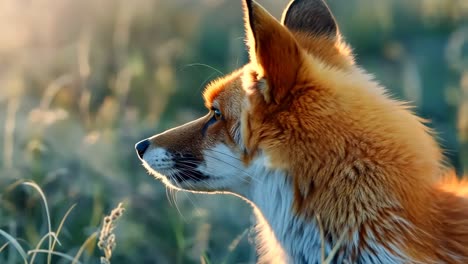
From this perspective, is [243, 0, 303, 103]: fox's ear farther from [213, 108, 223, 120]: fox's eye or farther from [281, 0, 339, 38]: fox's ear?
[281, 0, 339, 38]: fox's ear

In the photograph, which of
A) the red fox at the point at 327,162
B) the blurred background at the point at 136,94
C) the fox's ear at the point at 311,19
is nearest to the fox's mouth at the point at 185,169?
the red fox at the point at 327,162

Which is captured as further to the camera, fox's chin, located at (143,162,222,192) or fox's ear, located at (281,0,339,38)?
fox's ear, located at (281,0,339,38)

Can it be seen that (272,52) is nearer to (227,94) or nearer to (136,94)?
(227,94)

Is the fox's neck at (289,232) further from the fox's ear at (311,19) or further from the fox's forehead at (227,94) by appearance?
the fox's ear at (311,19)

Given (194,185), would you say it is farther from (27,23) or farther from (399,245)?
(27,23)

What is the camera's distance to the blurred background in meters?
5.93

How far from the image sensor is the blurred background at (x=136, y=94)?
5934mm

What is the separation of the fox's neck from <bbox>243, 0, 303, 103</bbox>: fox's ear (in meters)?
0.39

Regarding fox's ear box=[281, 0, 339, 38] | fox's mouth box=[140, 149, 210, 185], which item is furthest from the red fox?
fox's ear box=[281, 0, 339, 38]

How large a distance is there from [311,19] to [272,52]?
869 mm

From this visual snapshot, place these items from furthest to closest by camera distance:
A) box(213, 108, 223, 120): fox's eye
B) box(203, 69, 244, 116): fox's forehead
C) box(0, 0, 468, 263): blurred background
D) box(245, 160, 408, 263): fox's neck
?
1. box(0, 0, 468, 263): blurred background
2. box(213, 108, 223, 120): fox's eye
3. box(203, 69, 244, 116): fox's forehead
4. box(245, 160, 408, 263): fox's neck

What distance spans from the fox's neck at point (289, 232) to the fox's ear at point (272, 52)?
39cm

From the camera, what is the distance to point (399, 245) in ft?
11.6

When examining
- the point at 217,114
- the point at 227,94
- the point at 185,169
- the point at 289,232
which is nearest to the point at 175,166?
the point at 185,169
